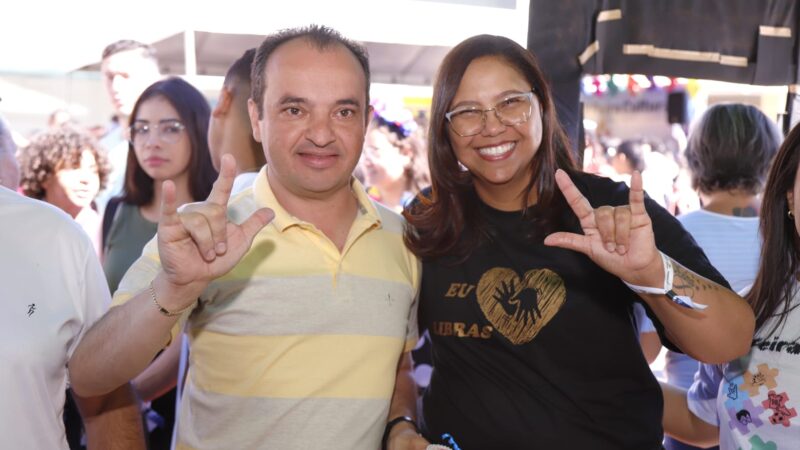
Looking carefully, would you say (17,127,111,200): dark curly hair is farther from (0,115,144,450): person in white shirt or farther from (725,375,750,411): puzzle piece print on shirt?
(725,375,750,411): puzzle piece print on shirt

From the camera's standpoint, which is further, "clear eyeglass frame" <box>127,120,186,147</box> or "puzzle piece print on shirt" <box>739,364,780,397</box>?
"clear eyeglass frame" <box>127,120,186,147</box>

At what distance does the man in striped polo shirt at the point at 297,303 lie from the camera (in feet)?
6.05

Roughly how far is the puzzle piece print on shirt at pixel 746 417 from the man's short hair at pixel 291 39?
129cm

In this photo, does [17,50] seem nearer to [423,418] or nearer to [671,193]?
[423,418]

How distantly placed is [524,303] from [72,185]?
2.75 m

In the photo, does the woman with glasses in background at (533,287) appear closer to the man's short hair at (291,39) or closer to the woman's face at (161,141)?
the man's short hair at (291,39)

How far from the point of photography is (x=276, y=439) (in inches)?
72.3

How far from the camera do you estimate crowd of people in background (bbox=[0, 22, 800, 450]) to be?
168 cm

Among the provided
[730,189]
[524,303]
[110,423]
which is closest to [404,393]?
[524,303]

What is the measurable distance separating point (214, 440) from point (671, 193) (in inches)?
240

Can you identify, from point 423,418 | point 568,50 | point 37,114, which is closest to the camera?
point 423,418

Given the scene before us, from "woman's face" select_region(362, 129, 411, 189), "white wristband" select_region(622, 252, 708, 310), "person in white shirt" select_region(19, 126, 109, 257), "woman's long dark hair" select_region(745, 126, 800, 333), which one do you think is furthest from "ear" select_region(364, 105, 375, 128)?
"woman's face" select_region(362, 129, 411, 189)

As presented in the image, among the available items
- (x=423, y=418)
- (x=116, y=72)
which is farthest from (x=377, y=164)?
(x=423, y=418)

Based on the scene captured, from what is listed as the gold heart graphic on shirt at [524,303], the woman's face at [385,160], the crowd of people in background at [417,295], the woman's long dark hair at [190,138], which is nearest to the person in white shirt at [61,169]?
the woman's long dark hair at [190,138]
